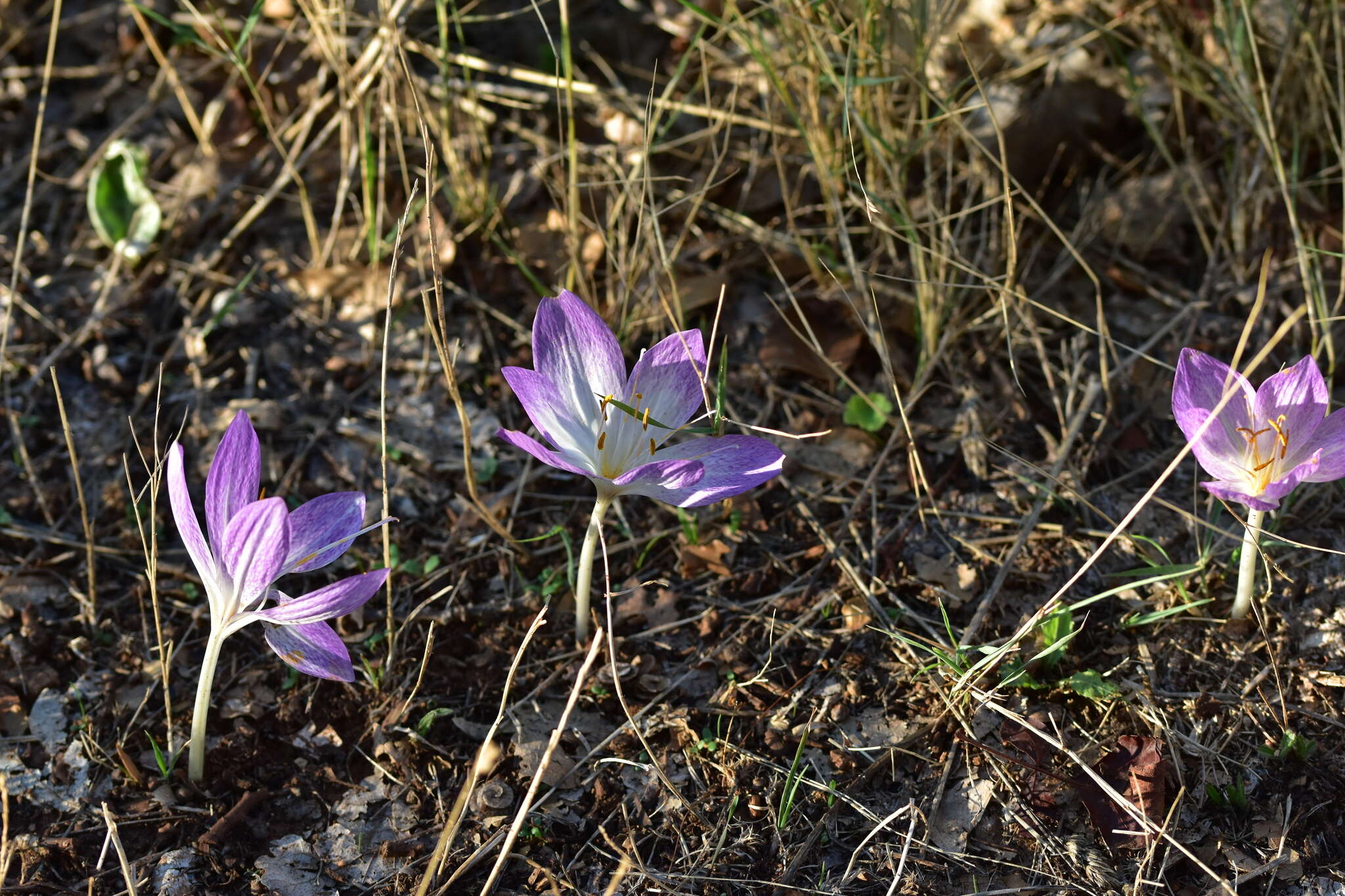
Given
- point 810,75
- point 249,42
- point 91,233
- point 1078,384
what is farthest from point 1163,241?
point 91,233

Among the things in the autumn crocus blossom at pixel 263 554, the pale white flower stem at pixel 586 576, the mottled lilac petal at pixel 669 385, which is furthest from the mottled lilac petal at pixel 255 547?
the mottled lilac petal at pixel 669 385

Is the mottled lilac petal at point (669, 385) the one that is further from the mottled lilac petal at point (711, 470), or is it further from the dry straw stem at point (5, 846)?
the dry straw stem at point (5, 846)

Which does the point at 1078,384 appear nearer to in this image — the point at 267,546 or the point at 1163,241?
the point at 1163,241

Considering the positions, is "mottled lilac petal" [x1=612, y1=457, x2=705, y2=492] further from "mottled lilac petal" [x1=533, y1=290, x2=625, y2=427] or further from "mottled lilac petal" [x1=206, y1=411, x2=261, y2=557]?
"mottled lilac petal" [x1=206, y1=411, x2=261, y2=557]

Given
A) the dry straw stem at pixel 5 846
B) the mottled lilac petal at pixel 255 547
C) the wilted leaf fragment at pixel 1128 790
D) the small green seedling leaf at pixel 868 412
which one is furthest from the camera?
the small green seedling leaf at pixel 868 412

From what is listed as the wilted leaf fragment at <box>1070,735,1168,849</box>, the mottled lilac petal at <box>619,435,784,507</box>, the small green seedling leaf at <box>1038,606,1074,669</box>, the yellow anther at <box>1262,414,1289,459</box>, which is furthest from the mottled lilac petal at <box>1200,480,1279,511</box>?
the mottled lilac petal at <box>619,435,784,507</box>
